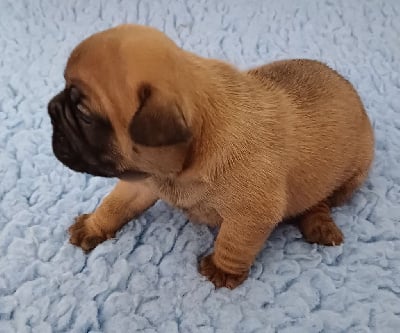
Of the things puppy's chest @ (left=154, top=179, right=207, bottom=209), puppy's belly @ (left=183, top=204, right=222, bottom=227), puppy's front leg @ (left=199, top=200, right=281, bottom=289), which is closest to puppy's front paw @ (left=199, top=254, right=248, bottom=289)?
puppy's front leg @ (left=199, top=200, right=281, bottom=289)

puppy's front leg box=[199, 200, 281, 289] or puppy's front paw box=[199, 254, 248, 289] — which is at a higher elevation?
puppy's front leg box=[199, 200, 281, 289]

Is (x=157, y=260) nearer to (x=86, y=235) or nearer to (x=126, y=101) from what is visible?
(x=86, y=235)

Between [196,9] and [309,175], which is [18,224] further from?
[196,9]

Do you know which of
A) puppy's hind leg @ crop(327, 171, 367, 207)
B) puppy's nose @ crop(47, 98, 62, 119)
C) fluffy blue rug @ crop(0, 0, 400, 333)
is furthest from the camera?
puppy's hind leg @ crop(327, 171, 367, 207)

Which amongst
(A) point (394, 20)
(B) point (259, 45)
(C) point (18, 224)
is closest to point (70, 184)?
(C) point (18, 224)

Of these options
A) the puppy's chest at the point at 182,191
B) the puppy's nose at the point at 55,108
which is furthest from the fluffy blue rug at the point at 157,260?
the puppy's nose at the point at 55,108

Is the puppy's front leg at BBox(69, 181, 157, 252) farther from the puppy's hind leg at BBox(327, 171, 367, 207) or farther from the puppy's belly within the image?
the puppy's hind leg at BBox(327, 171, 367, 207)
